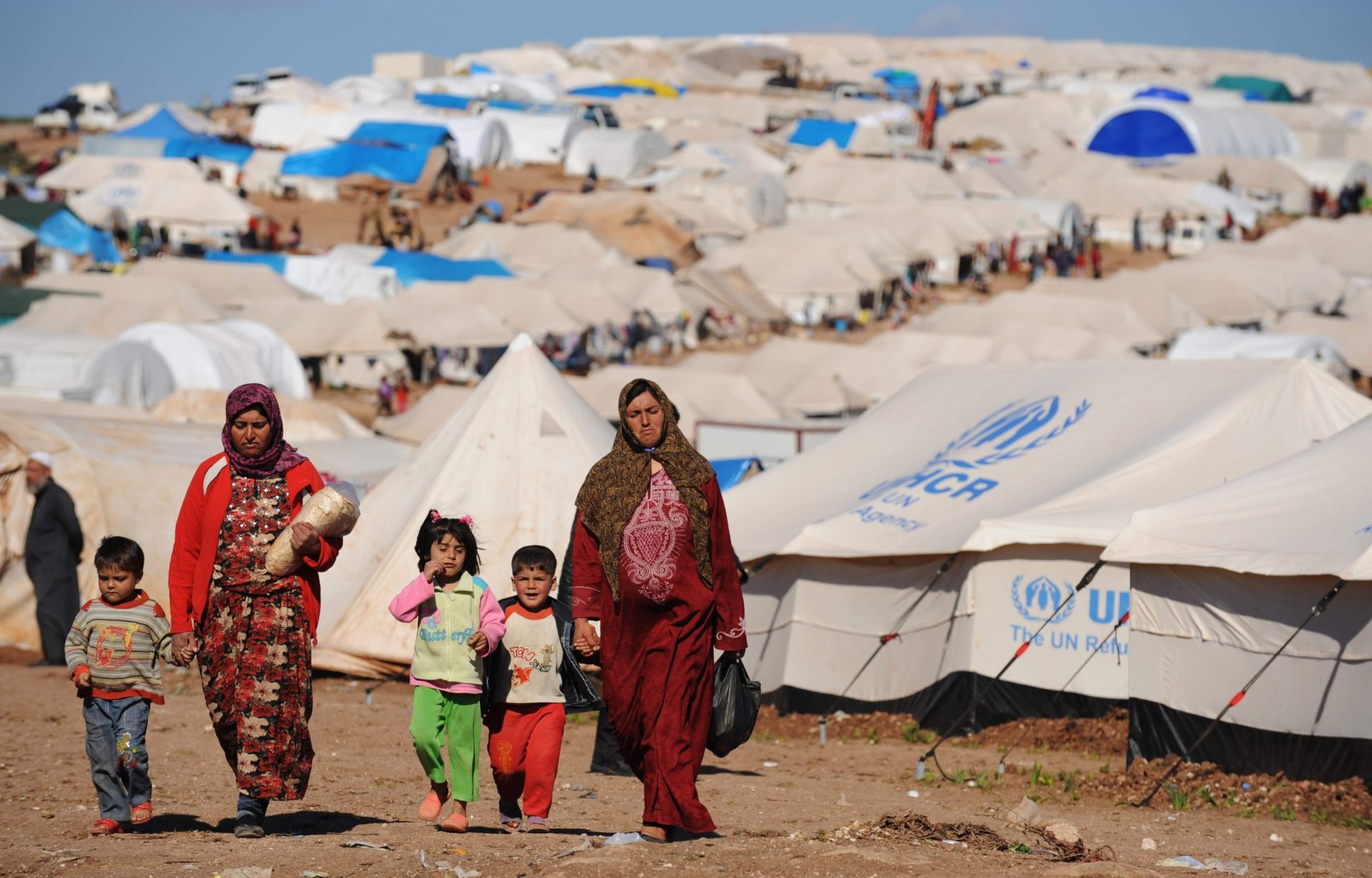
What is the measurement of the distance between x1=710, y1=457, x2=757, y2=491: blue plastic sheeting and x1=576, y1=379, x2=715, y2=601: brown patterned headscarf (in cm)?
1044

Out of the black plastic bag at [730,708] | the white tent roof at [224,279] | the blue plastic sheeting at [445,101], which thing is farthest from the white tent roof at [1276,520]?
the blue plastic sheeting at [445,101]

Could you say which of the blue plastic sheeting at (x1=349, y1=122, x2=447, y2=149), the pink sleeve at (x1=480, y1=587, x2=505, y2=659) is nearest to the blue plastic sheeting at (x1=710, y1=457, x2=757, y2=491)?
the pink sleeve at (x1=480, y1=587, x2=505, y2=659)

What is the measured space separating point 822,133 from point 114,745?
54578 millimetres

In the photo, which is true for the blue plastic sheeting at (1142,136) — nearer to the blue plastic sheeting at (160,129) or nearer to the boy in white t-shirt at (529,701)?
the blue plastic sheeting at (160,129)

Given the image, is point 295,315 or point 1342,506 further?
point 295,315

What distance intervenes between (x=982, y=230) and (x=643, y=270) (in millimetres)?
13789

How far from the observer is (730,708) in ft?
14.9

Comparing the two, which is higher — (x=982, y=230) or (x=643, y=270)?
(x=982, y=230)

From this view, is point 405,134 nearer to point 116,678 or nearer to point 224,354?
point 224,354

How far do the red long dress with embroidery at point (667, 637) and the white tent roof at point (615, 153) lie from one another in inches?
1804

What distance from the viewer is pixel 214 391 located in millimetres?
16109

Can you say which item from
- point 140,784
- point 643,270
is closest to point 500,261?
point 643,270

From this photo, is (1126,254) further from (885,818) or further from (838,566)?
(885,818)

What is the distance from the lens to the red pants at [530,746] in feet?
16.6
